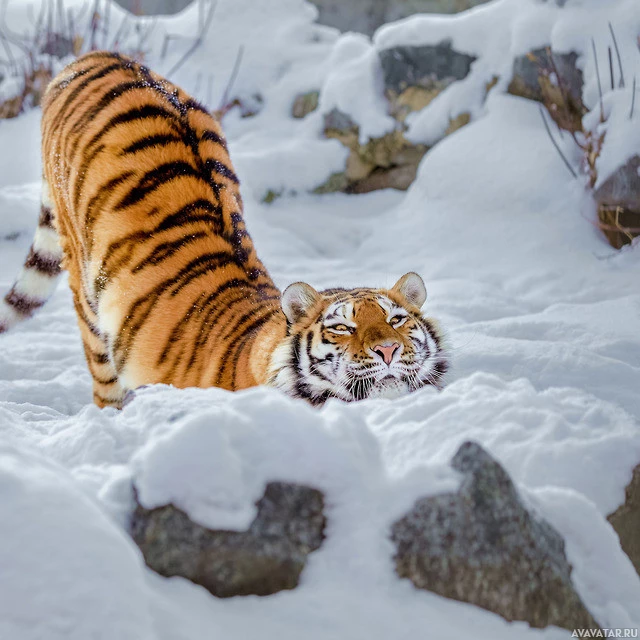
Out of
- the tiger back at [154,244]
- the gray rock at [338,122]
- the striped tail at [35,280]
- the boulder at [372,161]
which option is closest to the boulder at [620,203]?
the boulder at [372,161]

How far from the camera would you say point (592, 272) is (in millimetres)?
3594

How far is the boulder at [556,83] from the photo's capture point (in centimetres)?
434

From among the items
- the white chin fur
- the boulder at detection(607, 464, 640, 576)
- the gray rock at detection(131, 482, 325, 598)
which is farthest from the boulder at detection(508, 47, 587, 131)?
the gray rock at detection(131, 482, 325, 598)

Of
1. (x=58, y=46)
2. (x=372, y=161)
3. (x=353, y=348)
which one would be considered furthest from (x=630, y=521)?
(x=58, y=46)

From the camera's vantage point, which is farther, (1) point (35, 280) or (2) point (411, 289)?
(1) point (35, 280)

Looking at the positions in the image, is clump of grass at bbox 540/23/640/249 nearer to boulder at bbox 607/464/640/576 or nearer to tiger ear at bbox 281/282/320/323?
tiger ear at bbox 281/282/320/323

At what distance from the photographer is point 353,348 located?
78.5 inches

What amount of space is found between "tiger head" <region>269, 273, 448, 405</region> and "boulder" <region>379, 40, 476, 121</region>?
3532 mm

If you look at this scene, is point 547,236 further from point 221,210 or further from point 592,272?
point 221,210

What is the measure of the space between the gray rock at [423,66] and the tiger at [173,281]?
2957mm

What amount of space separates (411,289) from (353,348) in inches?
15.8

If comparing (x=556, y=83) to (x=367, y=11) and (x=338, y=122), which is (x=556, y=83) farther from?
(x=367, y=11)

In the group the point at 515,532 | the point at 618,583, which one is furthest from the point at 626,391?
the point at 515,532

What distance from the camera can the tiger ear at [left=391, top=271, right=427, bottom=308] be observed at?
2.29 meters
